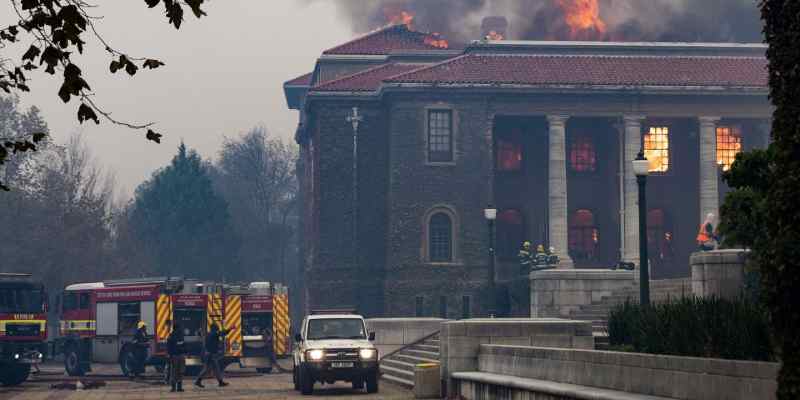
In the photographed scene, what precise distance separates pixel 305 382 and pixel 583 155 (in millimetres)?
41349

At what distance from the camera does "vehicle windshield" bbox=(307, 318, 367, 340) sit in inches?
1259

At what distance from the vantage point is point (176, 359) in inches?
1335

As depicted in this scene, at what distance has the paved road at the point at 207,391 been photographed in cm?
3101

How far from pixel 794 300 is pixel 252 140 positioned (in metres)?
114

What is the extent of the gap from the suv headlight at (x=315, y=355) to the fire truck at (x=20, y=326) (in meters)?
12.3

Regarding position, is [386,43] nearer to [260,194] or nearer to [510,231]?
[510,231]

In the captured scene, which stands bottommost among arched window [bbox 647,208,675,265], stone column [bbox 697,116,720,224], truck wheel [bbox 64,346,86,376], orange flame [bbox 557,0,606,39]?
truck wheel [bbox 64,346,86,376]

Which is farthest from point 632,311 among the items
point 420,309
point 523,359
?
point 420,309

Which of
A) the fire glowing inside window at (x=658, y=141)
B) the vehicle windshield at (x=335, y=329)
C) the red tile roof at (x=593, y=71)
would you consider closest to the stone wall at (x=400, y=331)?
the vehicle windshield at (x=335, y=329)

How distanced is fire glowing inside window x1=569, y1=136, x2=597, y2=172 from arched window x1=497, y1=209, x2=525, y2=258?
4056 millimetres

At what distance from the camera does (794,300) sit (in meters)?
11.9

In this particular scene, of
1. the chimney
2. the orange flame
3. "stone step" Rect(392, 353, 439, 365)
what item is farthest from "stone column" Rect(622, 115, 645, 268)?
"stone step" Rect(392, 353, 439, 365)

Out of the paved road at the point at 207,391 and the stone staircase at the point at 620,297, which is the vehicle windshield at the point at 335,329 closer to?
the paved road at the point at 207,391

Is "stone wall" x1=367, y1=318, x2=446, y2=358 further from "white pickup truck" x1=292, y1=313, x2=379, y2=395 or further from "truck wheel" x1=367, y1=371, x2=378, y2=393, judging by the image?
"truck wheel" x1=367, y1=371, x2=378, y2=393
